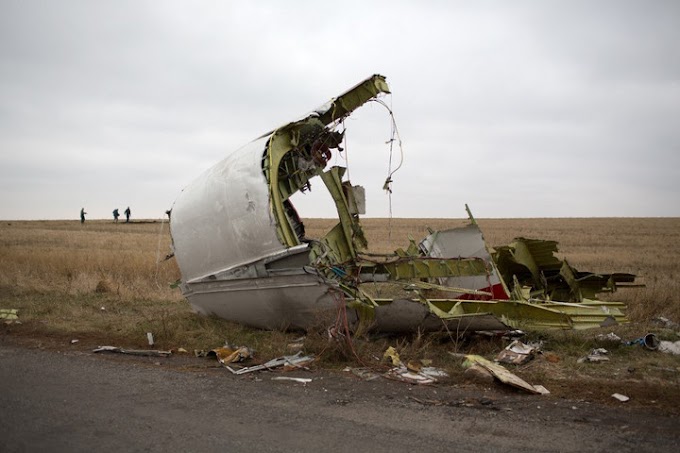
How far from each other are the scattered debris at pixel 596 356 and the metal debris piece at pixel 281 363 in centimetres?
344

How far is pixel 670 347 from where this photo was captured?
7.42 m

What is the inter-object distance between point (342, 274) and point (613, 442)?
472cm

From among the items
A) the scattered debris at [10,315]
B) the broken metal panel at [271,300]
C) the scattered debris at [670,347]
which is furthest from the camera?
the scattered debris at [10,315]

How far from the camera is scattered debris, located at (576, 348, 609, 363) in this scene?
7.01 metres

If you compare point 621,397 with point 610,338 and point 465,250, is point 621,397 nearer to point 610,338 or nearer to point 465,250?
point 610,338

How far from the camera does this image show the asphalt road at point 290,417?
14.7 ft

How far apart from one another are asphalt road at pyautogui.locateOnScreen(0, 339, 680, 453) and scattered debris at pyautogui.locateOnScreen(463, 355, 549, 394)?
114 mm

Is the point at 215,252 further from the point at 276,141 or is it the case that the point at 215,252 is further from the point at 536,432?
the point at 536,432

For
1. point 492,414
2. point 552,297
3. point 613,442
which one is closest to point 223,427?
point 492,414

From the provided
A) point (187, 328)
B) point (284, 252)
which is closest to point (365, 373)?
point (284, 252)

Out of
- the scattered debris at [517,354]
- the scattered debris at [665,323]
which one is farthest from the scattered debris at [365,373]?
the scattered debris at [665,323]

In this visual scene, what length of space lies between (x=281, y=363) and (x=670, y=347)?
202 inches

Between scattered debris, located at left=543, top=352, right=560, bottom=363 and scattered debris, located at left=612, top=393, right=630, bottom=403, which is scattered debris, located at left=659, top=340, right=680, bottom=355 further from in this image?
scattered debris, located at left=612, top=393, right=630, bottom=403

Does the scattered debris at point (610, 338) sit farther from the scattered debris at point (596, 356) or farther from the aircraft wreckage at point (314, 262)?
the scattered debris at point (596, 356)
